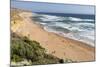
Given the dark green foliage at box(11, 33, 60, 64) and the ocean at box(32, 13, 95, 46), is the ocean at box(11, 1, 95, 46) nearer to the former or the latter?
the ocean at box(32, 13, 95, 46)

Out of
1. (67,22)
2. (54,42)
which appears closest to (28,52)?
(54,42)

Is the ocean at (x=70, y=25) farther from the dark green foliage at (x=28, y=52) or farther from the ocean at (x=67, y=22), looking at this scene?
the dark green foliage at (x=28, y=52)

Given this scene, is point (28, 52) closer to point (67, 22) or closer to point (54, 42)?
point (54, 42)

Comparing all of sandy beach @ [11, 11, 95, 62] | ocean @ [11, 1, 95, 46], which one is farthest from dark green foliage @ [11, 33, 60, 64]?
ocean @ [11, 1, 95, 46]
